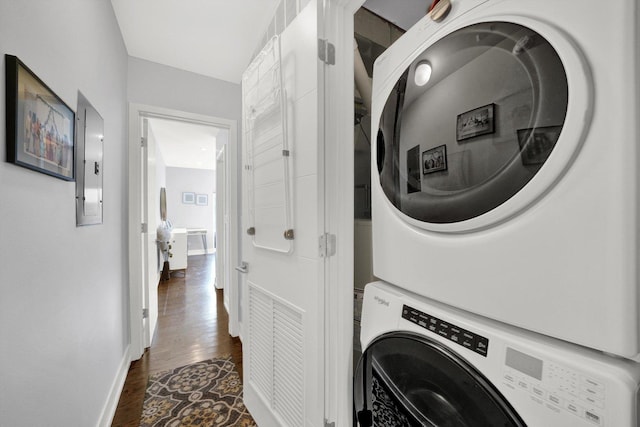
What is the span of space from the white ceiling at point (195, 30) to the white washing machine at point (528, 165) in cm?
158

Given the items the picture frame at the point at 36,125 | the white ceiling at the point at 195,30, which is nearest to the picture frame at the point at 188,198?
the white ceiling at the point at 195,30

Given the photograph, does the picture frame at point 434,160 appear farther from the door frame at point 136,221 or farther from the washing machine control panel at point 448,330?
the door frame at point 136,221

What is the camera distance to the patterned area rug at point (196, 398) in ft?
5.31

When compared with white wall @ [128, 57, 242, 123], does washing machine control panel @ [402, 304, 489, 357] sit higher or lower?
lower

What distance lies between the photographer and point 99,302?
4.93ft

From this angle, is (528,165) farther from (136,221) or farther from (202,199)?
(202,199)

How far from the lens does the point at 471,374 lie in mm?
572

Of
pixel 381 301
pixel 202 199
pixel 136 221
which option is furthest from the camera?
pixel 202 199

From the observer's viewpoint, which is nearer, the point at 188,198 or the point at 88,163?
the point at 88,163

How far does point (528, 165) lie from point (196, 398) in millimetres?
2237

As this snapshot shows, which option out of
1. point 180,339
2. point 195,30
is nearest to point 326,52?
point 195,30

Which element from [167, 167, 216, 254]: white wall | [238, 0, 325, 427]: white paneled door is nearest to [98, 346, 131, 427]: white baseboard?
[238, 0, 325, 427]: white paneled door

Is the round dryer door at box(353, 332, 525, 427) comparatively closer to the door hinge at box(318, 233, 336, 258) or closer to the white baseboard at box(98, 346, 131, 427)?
the door hinge at box(318, 233, 336, 258)

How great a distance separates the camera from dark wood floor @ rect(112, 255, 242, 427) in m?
1.84
